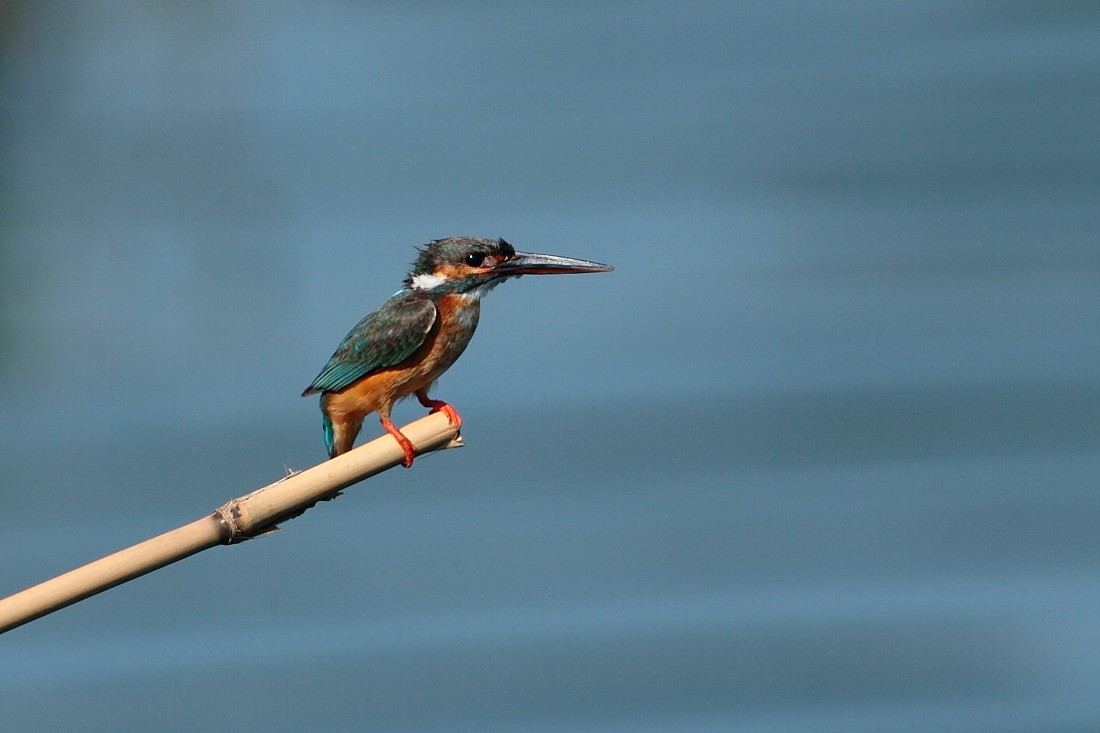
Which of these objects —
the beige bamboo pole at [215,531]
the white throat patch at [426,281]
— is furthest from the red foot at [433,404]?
the beige bamboo pole at [215,531]

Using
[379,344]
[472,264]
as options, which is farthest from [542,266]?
[379,344]

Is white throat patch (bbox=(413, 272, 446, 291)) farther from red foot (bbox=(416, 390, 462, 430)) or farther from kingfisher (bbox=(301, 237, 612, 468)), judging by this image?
red foot (bbox=(416, 390, 462, 430))

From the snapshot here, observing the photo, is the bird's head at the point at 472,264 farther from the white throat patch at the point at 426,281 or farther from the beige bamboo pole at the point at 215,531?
the beige bamboo pole at the point at 215,531

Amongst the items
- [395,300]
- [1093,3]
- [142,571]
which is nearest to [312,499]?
[142,571]

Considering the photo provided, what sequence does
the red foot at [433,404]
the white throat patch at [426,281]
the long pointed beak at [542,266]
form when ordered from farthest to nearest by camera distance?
the white throat patch at [426,281] < the red foot at [433,404] < the long pointed beak at [542,266]

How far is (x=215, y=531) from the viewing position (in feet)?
3.94

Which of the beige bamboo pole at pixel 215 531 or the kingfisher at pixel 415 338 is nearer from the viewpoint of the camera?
the beige bamboo pole at pixel 215 531

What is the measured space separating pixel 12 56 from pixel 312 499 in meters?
2.51

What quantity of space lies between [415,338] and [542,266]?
228mm

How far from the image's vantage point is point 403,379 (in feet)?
6.34

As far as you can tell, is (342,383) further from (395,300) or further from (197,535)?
(197,535)

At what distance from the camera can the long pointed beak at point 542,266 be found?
1717mm

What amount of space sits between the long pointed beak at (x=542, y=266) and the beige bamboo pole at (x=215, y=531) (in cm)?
48

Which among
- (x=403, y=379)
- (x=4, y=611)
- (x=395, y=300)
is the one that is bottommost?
(x=4, y=611)
